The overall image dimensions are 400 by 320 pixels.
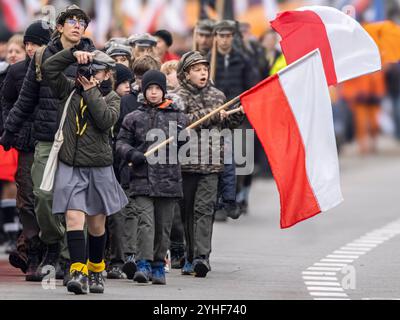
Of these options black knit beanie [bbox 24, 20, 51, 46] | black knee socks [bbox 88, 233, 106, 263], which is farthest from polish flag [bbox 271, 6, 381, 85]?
black knee socks [bbox 88, 233, 106, 263]

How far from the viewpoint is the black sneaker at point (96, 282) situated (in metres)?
13.0

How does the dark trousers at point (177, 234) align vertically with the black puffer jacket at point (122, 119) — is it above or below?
below

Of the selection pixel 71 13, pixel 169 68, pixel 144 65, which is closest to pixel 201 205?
pixel 144 65

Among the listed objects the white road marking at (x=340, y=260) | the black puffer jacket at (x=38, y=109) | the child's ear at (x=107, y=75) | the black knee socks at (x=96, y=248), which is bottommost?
the white road marking at (x=340, y=260)

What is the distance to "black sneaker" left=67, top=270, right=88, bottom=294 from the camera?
12.7 m

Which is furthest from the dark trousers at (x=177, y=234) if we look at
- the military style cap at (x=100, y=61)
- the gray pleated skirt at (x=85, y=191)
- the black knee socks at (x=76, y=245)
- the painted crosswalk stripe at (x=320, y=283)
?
the military style cap at (x=100, y=61)

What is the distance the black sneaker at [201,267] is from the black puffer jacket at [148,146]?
2.64 feet

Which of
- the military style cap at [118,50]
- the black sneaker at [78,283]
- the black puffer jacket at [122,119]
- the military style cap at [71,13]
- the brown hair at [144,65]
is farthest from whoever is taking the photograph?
the military style cap at [118,50]

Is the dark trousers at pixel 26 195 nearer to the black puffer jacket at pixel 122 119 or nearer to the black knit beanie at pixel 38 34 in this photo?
the black puffer jacket at pixel 122 119

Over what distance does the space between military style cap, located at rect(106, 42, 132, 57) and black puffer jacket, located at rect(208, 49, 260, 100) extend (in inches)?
151

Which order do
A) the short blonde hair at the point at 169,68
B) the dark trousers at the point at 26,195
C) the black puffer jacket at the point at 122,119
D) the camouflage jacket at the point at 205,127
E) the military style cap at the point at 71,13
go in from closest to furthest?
1. the military style cap at the point at 71,13
2. the dark trousers at the point at 26,195
3. the camouflage jacket at the point at 205,127
4. the black puffer jacket at the point at 122,119
5. the short blonde hair at the point at 169,68

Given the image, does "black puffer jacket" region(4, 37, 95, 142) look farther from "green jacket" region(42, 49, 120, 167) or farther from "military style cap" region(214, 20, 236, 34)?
"military style cap" region(214, 20, 236, 34)

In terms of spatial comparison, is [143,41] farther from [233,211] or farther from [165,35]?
[233,211]

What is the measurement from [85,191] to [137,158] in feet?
2.88
